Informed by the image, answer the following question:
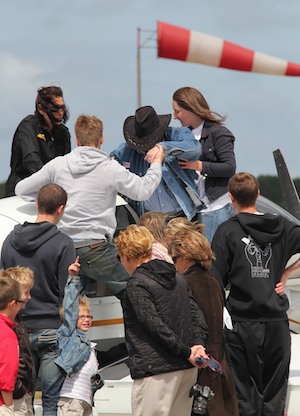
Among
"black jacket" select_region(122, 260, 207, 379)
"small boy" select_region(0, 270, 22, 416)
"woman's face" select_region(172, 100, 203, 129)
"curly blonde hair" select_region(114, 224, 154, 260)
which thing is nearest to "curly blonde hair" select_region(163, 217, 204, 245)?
"curly blonde hair" select_region(114, 224, 154, 260)

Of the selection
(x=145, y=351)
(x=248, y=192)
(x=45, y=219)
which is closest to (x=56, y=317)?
(x=45, y=219)

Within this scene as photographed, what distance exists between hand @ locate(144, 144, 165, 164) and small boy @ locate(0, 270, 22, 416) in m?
2.13

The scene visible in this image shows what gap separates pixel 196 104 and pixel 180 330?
2920mm

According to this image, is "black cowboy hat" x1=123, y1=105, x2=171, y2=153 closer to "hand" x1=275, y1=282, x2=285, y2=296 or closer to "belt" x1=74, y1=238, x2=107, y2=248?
"belt" x1=74, y1=238, x2=107, y2=248

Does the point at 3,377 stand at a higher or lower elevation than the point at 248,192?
lower

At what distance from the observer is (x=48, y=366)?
287 inches

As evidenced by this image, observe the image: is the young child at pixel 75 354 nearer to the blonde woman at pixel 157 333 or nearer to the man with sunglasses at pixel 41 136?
the blonde woman at pixel 157 333

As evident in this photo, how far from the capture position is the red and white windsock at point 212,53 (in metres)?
12.6

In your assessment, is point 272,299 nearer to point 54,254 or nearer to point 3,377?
point 54,254

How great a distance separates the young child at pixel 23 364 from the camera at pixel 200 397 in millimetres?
1070

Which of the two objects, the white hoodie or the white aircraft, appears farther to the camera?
the white hoodie

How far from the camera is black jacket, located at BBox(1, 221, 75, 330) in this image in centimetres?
725

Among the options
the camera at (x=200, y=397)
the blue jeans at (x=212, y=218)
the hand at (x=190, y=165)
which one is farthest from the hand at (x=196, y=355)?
the hand at (x=190, y=165)

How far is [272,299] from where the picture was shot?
7367mm
